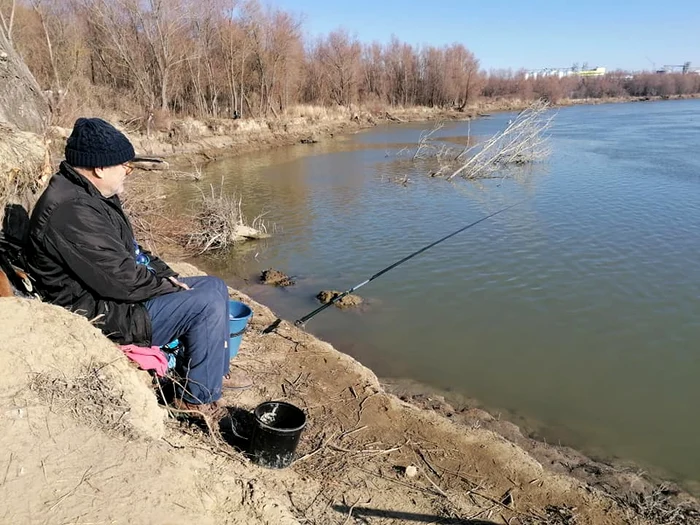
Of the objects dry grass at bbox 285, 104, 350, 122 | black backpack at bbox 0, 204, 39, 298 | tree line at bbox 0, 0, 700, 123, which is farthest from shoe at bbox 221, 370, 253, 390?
dry grass at bbox 285, 104, 350, 122

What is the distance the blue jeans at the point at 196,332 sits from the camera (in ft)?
10.5

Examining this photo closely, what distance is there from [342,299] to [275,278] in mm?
1551

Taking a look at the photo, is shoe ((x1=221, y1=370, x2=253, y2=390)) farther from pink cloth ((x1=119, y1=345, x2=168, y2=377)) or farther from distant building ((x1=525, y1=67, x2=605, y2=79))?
distant building ((x1=525, y1=67, x2=605, y2=79))

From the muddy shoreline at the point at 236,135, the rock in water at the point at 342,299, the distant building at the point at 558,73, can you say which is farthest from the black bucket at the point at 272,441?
the distant building at the point at 558,73

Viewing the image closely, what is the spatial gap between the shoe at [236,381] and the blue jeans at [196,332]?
0.67m

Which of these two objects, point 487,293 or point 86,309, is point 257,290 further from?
point 86,309

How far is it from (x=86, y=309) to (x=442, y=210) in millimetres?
10770

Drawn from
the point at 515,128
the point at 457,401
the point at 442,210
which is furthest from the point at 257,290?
the point at 515,128

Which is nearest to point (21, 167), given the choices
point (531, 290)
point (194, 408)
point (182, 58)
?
point (194, 408)

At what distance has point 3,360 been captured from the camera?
2643 millimetres

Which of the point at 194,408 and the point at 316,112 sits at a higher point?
the point at 316,112

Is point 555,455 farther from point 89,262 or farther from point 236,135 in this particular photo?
point 236,135

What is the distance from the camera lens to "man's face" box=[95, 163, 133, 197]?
2.98 metres

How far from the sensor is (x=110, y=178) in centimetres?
302
